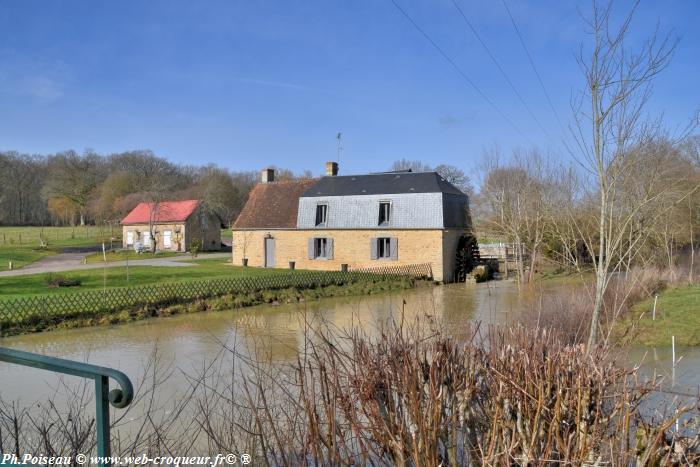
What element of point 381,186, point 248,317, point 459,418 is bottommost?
point 248,317

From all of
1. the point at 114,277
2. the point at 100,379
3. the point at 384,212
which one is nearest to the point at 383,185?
the point at 384,212

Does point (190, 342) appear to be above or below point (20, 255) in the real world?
below

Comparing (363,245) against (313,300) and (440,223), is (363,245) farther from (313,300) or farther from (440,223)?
(313,300)

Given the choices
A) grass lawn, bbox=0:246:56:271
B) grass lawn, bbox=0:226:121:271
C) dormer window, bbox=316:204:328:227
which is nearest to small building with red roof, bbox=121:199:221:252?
grass lawn, bbox=0:226:121:271

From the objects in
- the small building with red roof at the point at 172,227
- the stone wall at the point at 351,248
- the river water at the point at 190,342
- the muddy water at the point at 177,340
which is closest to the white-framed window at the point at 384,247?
the stone wall at the point at 351,248

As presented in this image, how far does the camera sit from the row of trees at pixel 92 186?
181 ft

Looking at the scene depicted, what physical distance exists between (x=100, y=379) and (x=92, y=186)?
60627 millimetres

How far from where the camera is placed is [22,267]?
94.9 feet

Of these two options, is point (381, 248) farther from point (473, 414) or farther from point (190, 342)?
point (473, 414)

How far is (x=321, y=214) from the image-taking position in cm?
3111

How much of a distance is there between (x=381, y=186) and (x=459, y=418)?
26646mm

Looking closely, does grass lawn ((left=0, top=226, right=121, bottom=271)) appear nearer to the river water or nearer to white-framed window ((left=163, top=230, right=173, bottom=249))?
white-framed window ((left=163, top=230, right=173, bottom=249))

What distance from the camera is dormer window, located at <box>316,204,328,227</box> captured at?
30.8 metres

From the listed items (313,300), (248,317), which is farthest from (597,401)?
(313,300)
